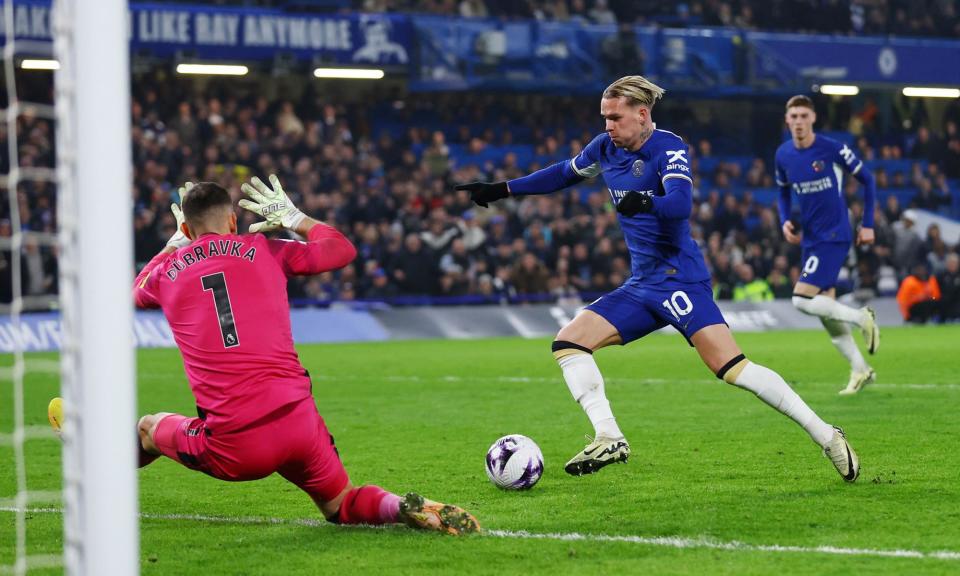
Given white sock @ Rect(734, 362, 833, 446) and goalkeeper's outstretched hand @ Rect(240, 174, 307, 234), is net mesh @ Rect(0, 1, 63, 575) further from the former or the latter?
Answer: white sock @ Rect(734, 362, 833, 446)

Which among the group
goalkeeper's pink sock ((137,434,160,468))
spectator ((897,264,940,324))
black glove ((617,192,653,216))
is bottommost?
spectator ((897,264,940,324))

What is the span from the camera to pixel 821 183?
38.9 ft

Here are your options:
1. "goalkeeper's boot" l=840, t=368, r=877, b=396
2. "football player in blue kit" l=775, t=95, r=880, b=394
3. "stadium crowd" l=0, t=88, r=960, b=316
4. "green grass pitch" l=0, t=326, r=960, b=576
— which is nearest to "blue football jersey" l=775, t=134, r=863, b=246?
"football player in blue kit" l=775, t=95, r=880, b=394

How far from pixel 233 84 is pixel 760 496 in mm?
23134

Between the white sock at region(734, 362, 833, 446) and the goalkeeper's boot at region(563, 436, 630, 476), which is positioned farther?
the goalkeeper's boot at region(563, 436, 630, 476)

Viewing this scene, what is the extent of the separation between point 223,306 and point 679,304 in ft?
8.47

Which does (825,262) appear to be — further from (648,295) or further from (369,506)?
(369,506)

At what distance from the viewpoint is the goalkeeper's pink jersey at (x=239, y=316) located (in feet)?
18.5

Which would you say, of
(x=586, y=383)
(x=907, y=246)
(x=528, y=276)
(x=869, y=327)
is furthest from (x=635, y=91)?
(x=907, y=246)

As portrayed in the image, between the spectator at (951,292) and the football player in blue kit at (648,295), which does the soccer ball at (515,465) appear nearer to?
the football player in blue kit at (648,295)

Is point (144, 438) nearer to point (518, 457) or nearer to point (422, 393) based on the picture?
point (518, 457)

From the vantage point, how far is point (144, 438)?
6.10 metres

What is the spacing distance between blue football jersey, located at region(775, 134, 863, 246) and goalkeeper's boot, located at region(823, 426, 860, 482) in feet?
17.4

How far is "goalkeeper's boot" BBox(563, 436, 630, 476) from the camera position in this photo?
700 centimetres
